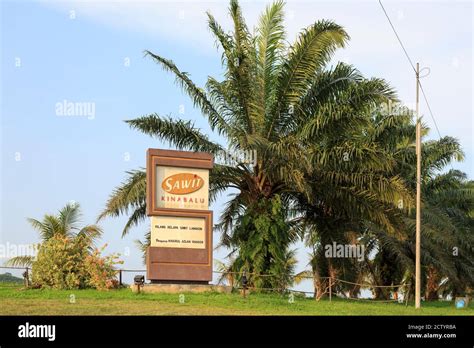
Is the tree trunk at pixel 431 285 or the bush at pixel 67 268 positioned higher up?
the bush at pixel 67 268

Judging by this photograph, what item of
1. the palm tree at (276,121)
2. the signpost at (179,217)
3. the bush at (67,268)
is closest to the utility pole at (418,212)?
the palm tree at (276,121)

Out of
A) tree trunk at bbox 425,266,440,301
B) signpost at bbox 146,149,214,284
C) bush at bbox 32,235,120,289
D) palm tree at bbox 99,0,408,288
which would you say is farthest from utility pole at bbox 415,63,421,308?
tree trunk at bbox 425,266,440,301

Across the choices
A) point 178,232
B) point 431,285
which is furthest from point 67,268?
point 431,285

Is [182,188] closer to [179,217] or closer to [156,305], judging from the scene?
[179,217]

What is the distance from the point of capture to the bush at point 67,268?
964 inches

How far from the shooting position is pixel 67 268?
24547mm

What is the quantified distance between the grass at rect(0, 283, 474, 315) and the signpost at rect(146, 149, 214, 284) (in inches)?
46.8

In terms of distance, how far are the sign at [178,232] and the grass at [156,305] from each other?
177 cm

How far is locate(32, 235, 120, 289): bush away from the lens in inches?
964

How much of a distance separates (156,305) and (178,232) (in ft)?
15.6

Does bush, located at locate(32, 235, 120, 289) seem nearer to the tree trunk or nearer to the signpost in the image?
the signpost

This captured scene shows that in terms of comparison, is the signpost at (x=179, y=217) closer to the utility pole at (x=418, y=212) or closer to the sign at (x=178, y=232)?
the sign at (x=178, y=232)
